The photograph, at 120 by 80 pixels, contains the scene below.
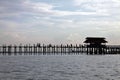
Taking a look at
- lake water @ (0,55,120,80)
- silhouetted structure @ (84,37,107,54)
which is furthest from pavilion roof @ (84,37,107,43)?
lake water @ (0,55,120,80)

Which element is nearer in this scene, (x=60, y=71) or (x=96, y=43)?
(x=60, y=71)

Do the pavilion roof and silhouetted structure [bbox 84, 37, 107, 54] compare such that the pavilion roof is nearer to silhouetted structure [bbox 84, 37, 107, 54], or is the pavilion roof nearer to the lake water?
silhouetted structure [bbox 84, 37, 107, 54]

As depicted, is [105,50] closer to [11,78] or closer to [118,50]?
[118,50]

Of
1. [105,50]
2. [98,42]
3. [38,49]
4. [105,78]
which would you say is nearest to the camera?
[105,78]

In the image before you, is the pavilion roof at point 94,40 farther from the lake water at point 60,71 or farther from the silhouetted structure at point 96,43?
the lake water at point 60,71

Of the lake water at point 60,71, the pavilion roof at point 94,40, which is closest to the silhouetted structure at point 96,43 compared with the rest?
the pavilion roof at point 94,40

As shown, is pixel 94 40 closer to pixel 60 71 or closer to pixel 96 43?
pixel 96 43

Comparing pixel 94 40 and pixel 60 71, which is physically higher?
pixel 94 40

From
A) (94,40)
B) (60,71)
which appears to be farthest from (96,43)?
(60,71)

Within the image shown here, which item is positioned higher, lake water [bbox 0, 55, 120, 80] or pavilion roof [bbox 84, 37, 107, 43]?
pavilion roof [bbox 84, 37, 107, 43]

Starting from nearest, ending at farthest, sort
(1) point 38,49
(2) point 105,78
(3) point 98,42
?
(2) point 105,78 → (3) point 98,42 → (1) point 38,49

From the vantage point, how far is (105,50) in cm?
11481

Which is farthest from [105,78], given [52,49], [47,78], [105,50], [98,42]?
[52,49]

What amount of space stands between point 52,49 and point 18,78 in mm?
86245
